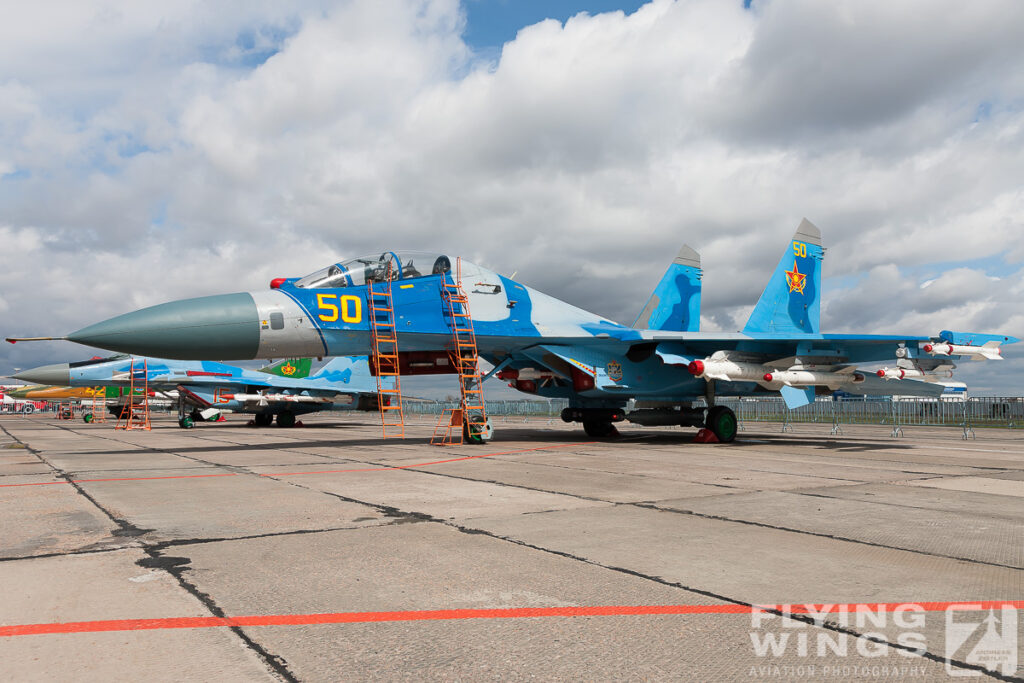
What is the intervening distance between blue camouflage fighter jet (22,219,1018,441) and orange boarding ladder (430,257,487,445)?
0.39ft

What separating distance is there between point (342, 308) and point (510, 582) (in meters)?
8.55

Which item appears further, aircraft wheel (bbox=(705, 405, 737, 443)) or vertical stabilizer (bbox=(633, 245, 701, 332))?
vertical stabilizer (bbox=(633, 245, 701, 332))

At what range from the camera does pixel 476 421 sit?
13.0 meters

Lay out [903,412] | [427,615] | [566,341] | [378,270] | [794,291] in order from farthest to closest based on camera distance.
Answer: [903,412] < [794,291] < [566,341] < [378,270] < [427,615]

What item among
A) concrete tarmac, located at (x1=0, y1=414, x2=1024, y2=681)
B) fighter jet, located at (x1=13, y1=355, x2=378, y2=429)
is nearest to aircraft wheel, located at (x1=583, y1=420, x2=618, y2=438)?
concrete tarmac, located at (x1=0, y1=414, x2=1024, y2=681)

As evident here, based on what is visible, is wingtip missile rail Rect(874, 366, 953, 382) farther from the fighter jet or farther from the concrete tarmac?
the fighter jet

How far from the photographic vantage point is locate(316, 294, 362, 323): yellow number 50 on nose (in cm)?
1091

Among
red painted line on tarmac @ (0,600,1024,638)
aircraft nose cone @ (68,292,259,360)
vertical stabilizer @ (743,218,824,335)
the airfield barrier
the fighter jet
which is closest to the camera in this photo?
red painted line on tarmac @ (0,600,1024,638)

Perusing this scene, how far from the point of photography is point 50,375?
99.4 ft

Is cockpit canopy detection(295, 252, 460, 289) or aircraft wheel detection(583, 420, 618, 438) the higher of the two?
cockpit canopy detection(295, 252, 460, 289)

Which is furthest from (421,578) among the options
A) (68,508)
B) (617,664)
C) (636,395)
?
(636,395)

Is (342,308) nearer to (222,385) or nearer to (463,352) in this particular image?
(463,352)

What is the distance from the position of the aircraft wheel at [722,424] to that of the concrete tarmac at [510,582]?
7611 millimetres

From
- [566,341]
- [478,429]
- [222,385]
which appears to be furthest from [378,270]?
[222,385]
